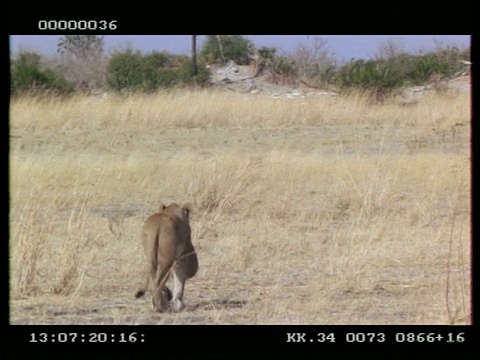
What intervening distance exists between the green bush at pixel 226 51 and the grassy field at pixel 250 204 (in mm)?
3196

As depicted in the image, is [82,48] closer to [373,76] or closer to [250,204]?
[373,76]

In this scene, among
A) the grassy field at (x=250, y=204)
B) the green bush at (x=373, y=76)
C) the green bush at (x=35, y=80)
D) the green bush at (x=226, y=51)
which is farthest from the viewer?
the green bush at (x=226, y=51)

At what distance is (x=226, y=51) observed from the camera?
22.2m

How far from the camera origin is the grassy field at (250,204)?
697cm

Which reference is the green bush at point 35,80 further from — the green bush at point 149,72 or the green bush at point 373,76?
the green bush at point 373,76

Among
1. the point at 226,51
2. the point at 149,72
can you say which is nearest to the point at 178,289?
the point at 149,72

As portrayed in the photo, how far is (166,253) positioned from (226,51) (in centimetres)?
1601

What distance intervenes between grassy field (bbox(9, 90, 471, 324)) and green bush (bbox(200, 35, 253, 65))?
3196mm

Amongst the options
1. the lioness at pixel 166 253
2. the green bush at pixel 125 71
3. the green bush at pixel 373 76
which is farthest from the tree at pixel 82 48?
the lioness at pixel 166 253

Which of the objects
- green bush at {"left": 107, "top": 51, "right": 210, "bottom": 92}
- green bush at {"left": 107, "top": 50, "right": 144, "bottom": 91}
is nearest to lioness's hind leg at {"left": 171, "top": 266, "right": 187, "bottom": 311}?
green bush at {"left": 107, "top": 51, "right": 210, "bottom": 92}

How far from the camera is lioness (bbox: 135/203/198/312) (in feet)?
21.1
